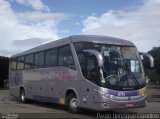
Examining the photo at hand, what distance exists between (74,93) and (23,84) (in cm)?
771

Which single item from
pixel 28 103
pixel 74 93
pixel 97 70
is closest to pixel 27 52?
pixel 28 103

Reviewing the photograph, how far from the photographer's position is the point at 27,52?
22891 mm

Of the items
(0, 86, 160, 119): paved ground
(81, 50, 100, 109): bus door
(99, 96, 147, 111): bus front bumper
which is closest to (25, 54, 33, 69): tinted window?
(0, 86, 160, 119): paved ground

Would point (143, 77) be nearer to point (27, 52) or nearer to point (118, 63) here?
point (118, 63)

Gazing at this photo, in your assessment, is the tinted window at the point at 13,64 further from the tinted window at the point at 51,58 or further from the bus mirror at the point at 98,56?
the bus mirror at the point at 98,56

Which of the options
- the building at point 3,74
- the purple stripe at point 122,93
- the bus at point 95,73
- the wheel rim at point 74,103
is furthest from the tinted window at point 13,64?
the building at point 3,74

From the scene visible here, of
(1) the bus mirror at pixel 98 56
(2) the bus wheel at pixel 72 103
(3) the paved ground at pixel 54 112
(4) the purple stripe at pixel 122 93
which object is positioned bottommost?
(3) the paved ground at pixel 54 112

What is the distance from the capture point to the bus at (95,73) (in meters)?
14.5

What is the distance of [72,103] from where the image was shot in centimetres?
1641

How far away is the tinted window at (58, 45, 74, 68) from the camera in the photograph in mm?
16520

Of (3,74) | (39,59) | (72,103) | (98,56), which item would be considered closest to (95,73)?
(98,56)

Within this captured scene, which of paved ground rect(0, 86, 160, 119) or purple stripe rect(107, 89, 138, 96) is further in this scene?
paved ground rect(0, 86, 160, 119)

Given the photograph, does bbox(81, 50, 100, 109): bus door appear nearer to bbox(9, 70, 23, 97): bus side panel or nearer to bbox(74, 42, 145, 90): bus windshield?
bbox(74, 42, 145, 90): bus windshield

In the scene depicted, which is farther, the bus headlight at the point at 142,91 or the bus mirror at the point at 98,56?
the bus headlight at the point at 142,91
